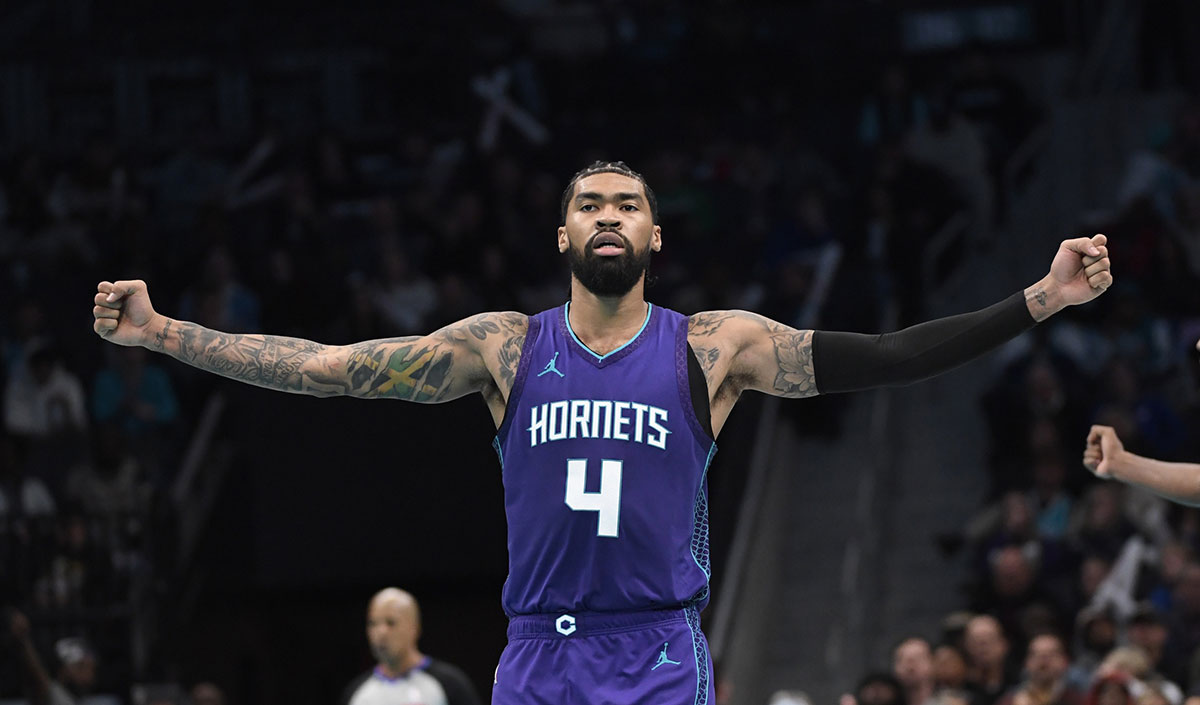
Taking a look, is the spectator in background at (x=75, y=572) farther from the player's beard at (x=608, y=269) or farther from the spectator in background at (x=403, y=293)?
the player's beard at (x=608, y=269)

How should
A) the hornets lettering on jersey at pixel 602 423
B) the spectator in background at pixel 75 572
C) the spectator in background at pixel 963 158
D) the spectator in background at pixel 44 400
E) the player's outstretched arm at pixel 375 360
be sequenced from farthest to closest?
the spectator in background at pixel 963 158 < the spectator in background at pixel 44 400 < the spectator in background at pixel 75 572 < the player's outstretched arm at pixel 375 360 < the hornets lettering on jersey at pixel 602 423

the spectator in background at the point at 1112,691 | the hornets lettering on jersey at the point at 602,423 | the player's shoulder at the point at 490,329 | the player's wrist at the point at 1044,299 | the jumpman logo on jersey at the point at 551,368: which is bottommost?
the spectator in background at the point at 1112,691

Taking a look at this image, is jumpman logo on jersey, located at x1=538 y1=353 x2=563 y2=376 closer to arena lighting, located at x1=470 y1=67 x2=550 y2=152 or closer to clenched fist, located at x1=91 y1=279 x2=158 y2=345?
clenched fist, located at x1=91 y1=279 x2=158 y2=345

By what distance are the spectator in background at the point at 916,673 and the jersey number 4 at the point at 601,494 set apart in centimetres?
573

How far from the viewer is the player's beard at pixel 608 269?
17.7 ft

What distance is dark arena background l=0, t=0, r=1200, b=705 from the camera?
42.4 ft

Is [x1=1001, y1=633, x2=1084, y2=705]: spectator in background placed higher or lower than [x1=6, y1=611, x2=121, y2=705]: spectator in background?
higher

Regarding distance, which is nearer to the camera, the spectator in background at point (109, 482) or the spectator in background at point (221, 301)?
the spectator in background at point (109, 482)

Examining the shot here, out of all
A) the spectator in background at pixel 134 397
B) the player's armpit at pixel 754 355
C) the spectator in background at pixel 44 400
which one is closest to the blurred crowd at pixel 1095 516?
the player's armpit at pixel 754 355

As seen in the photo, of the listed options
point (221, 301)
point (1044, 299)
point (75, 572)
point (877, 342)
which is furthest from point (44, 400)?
point (1044, 299)

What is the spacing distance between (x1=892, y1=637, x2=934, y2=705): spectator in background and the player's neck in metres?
5.57

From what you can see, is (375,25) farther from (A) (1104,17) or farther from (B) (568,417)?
(B) (568,417)

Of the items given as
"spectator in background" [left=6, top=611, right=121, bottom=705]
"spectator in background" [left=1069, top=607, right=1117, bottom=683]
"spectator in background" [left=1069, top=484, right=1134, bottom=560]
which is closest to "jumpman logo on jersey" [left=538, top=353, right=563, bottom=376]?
"spectator in background" [left=1069, top=607, right=1117, bottom=683]

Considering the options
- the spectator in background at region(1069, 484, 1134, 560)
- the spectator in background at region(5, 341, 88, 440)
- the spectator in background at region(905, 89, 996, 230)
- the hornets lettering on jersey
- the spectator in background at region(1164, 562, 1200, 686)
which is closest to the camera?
the hornets lettering on jersey
